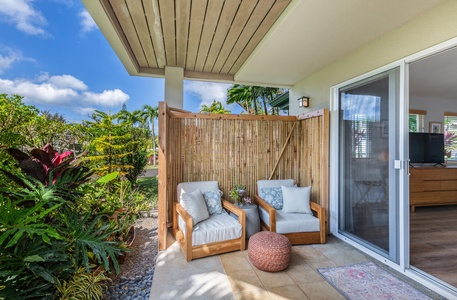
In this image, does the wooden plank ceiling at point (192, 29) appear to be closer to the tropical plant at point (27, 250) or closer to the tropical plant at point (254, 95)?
the tropical plant at point (27, 250)

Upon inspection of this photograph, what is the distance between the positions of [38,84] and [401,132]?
13183 mm

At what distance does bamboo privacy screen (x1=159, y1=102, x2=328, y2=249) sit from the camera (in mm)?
3709

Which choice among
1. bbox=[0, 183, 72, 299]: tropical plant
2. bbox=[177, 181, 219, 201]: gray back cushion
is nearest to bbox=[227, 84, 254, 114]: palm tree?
bbox=[177, 181, 219, 201]: gray back cushion

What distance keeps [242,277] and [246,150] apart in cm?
218

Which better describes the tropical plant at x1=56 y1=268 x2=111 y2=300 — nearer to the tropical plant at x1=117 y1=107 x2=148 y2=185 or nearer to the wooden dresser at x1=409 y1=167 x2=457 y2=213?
the tropical plant at x1=117 y1=107 x2=148 y2=185

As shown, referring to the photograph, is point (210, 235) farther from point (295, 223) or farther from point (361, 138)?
Result: point (361, 138)

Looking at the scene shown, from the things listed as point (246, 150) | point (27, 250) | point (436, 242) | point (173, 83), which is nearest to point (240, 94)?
point (173, 83)

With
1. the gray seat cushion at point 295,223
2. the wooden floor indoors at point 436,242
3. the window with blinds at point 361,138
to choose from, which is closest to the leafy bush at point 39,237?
the gray seat cushion at point 295,223

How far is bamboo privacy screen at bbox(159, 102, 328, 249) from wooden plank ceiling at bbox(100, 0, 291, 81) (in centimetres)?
104

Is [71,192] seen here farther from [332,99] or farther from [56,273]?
[332,99]

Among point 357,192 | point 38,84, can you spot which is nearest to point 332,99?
point 357,192

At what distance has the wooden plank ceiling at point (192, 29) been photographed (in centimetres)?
246

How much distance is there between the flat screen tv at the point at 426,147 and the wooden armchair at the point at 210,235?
4489 millimetres

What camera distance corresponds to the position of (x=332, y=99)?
12.0ft
